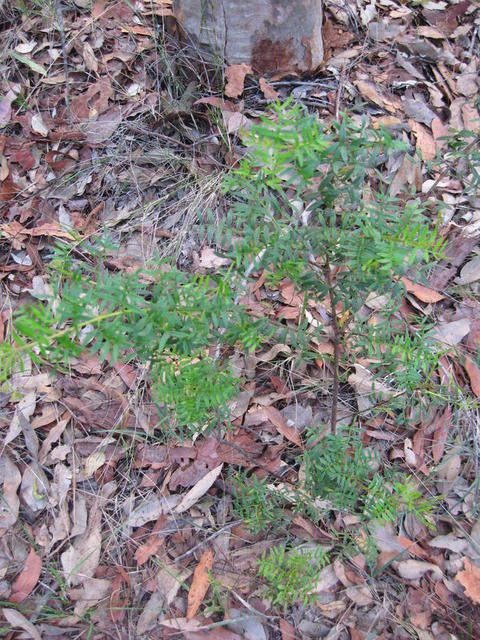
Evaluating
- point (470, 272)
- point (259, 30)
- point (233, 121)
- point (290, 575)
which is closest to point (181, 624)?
point (290, 575)

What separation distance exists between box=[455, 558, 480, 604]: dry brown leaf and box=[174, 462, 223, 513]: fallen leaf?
0.90 m

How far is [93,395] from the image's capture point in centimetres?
235

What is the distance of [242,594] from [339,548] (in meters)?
0.38

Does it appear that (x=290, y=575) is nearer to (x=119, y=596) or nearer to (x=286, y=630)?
(x=286, y=630)

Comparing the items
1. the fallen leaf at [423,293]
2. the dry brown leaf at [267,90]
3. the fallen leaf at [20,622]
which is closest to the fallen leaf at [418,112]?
the dry brown leaf at [267,90]

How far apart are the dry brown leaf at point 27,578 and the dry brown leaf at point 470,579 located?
1.45 meters

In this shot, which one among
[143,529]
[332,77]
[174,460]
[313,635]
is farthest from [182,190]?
[313,635]

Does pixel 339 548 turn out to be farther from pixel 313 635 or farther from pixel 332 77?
pixel 332 77

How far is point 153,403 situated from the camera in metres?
2.27

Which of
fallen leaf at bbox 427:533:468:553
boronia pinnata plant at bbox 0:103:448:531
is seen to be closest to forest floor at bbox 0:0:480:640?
fallen leaf at bbox 427:533:468:553

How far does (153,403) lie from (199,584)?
679 millimetres

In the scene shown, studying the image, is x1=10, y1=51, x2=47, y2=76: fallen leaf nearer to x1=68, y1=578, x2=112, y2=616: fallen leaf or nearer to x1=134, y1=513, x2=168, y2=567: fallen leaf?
x1=134, y1=513, x2=168, y2=567: fallen leaf

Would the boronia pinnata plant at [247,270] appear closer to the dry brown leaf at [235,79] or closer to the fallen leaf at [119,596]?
the fallen leaf at [119,596]

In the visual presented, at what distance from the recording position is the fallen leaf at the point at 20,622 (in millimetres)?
1895
